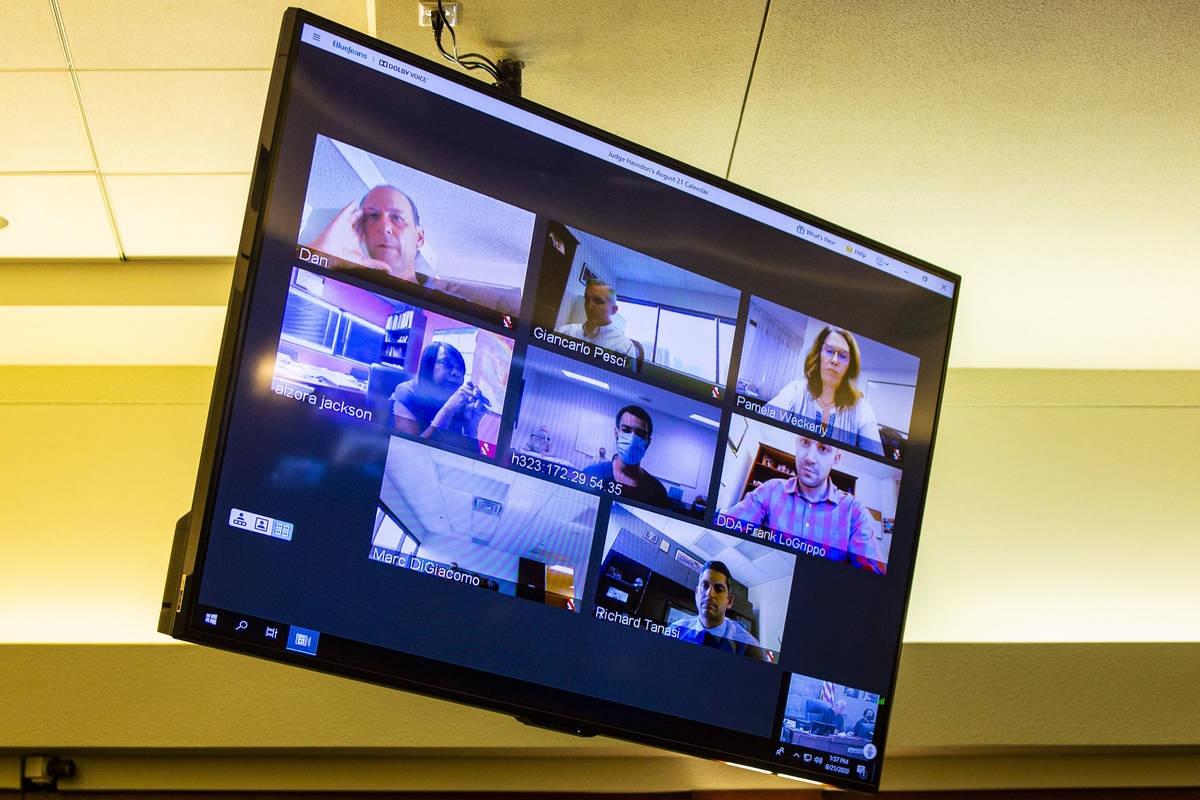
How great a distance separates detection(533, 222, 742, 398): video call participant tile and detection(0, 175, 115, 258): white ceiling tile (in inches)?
75.6

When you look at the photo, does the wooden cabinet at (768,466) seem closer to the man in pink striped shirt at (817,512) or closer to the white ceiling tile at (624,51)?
the man in pink striped shirt at (817,512)

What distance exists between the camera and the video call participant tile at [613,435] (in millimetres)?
1981

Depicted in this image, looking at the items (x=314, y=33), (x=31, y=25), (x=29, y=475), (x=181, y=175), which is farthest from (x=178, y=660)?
(x=314, y=33)

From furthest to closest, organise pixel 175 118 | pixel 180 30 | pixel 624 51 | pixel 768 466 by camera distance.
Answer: pixel 175 118 → pixel 180 30 → pixel 624 51 → pixel 768 466

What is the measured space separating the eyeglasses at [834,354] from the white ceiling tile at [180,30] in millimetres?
1397

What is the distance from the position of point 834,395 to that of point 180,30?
185cm

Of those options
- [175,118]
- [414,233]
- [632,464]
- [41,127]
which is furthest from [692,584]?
Answer: [41,127]

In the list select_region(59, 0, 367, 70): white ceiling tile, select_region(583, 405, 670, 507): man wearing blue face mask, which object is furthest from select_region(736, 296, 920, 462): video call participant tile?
select_region(59, 0, 367, 70): white ceiling tile

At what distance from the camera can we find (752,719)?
216cm

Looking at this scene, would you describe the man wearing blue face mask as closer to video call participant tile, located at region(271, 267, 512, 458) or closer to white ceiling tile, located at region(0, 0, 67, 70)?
video call participant tile, located at region(271, 267, 512, 458)

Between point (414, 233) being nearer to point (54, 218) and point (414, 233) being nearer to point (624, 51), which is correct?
point (624, 51)

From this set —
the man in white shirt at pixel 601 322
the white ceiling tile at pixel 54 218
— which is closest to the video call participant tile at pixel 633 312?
the man in white shirt at pixel 601 322

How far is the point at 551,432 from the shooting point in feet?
6.53

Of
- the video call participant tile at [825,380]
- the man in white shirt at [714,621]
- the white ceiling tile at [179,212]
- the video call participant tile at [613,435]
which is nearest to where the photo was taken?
the video call participant tile at [613,435]
